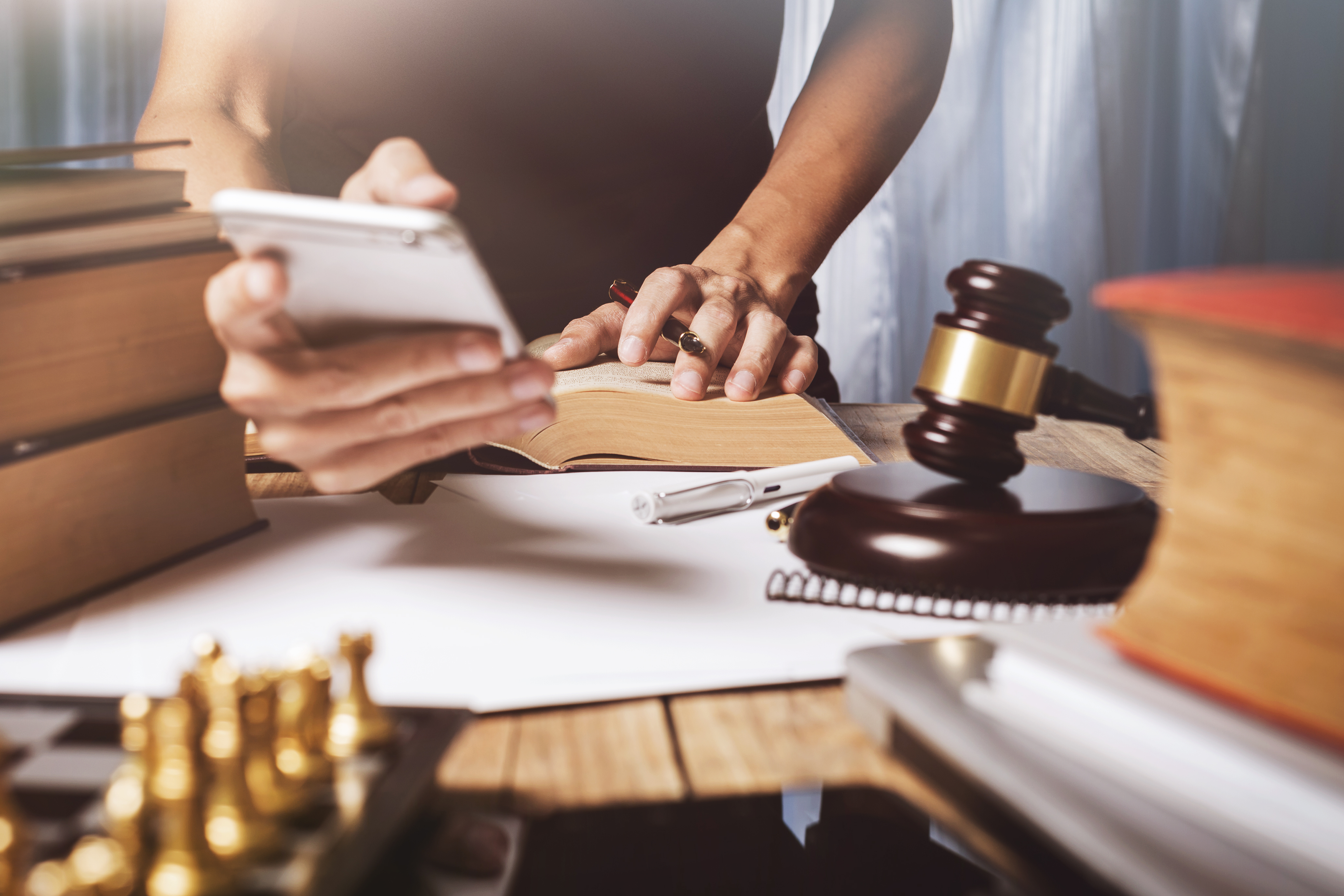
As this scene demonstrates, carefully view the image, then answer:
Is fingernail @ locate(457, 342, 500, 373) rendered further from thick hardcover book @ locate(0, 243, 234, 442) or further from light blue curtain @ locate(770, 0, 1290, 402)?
light blue curtain @ locate(770, 0, 1290, 402)

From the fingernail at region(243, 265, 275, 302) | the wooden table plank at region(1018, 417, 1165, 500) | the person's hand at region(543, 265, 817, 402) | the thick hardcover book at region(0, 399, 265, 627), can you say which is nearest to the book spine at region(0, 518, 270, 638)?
the thick hardcover book at region(0, 399, 265, 627)

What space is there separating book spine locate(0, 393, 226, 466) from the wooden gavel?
1.70 feet

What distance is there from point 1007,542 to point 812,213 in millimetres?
1121

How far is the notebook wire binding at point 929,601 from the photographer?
57 centimetres

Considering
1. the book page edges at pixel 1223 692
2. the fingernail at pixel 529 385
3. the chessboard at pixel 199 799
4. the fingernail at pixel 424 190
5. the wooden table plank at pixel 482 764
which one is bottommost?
the wooden table plank at pixel 482 764

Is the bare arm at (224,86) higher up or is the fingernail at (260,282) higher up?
the bare arm at (224,86)

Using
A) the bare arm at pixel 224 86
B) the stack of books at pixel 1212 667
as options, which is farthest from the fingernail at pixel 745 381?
the stack of books at pixel 1212 667

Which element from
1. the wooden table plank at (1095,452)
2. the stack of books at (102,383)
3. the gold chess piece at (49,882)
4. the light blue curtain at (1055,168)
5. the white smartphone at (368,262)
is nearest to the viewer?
the gold chess piece at (49,882)

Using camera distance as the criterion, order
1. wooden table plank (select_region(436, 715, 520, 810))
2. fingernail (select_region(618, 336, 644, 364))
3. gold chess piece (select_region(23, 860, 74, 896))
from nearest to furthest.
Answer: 1. gold chess piece (select_region(23, 860, 74, 896))
2. wooden table plank (select_region(436, 715, 520, 810))
3. fingernail (select_region(618, 336, 644, 364))

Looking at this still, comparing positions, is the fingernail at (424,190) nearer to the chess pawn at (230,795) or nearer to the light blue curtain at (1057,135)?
the chess pawn at (230,795)

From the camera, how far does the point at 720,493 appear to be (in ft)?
2.74

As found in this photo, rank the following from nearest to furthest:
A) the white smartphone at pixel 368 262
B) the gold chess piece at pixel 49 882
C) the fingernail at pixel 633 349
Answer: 1. the gold chess piece at pixel 49 882
2. the white smartphone at pixel 368 262
3. the fingernail at pixel 633 349

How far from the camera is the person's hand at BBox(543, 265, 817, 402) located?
43.6 inches

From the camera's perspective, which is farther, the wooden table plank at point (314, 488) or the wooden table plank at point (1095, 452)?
the wooden table plank at point (1095, 452)
